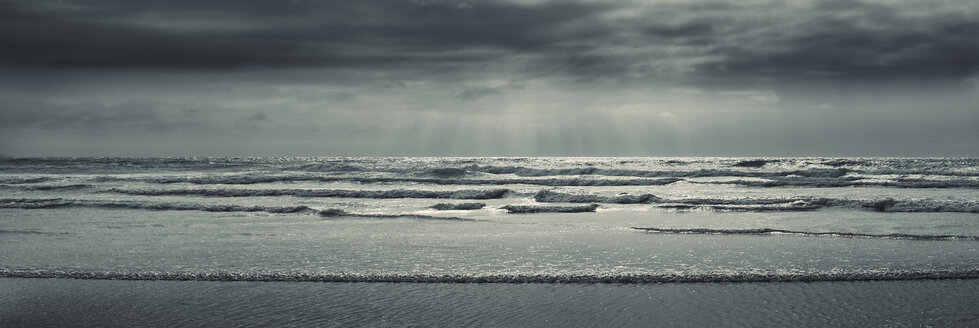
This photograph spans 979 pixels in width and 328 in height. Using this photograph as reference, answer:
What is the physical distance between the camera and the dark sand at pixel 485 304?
617cm

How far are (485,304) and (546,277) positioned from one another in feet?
4.79

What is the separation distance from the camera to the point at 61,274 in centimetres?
848

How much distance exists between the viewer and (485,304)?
6859 millimetres

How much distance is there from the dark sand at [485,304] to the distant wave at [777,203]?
11.1m

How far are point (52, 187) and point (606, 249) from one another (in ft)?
108

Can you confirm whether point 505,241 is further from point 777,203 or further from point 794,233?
point 777,203

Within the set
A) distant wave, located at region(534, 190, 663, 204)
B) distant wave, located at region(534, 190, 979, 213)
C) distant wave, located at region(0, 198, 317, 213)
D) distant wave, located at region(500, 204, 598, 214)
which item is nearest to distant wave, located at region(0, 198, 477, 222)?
distant wave, located at region(0, 198, 317, 213)

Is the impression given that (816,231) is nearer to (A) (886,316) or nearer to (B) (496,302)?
(A) (886,316)

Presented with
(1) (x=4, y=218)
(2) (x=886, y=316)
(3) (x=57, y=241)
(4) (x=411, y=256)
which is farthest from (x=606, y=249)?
(1) (x=4, y=218)

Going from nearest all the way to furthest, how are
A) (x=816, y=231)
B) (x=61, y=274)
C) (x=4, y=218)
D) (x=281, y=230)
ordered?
(x=61, y=274) < (x=816, y=231) < (x=281, y=230) < (x=4, y=218)

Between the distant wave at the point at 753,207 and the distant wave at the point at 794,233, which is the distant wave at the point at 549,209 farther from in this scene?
the distant wave at the point at 794,233

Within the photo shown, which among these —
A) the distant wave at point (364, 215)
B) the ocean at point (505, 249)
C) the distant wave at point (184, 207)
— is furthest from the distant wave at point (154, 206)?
the distant wave at point (364, 215)

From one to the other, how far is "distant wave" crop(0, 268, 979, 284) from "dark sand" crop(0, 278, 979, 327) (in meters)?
0.21

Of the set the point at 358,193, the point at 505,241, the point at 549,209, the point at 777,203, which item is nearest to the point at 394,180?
the point at 358,193
